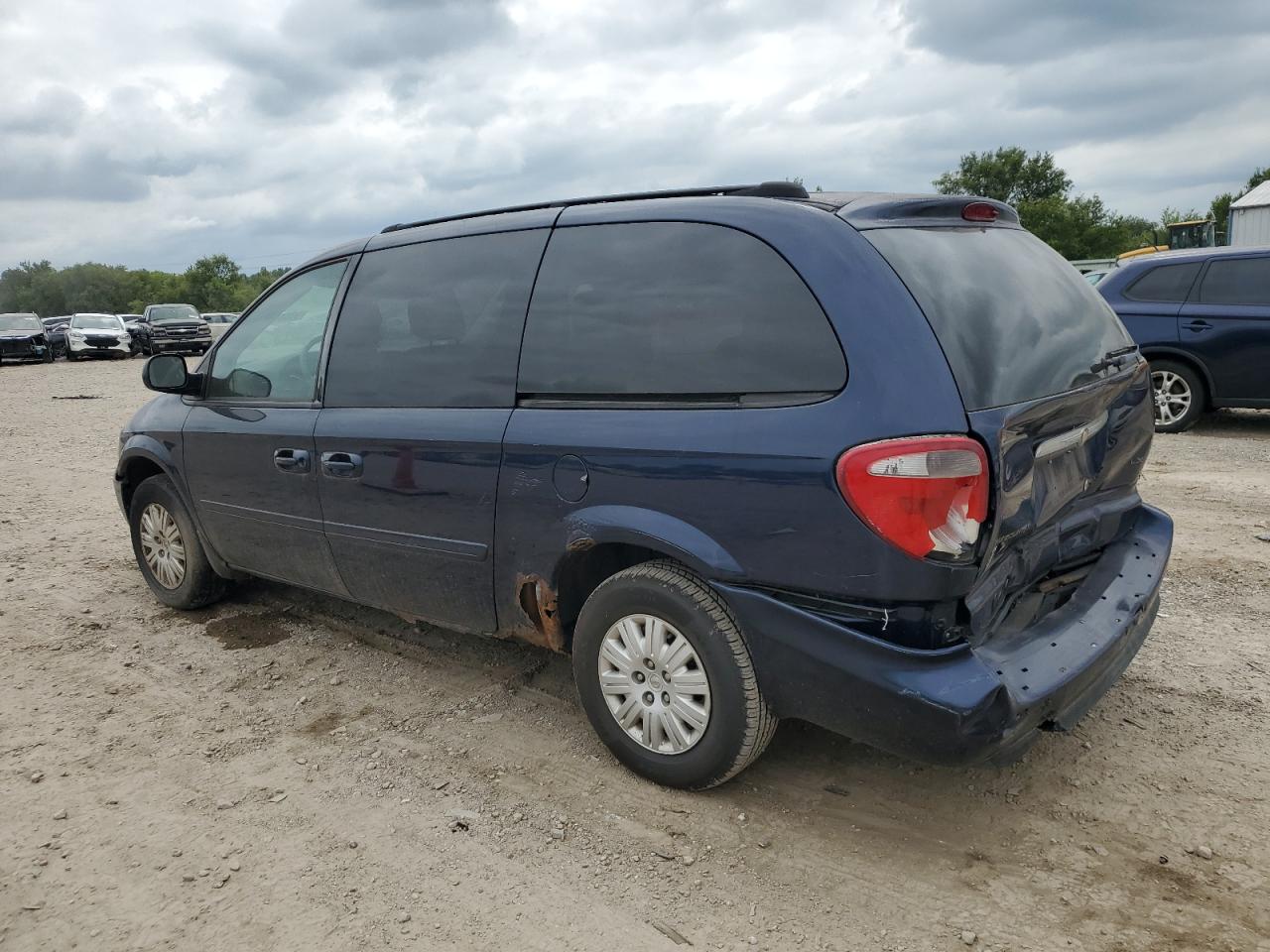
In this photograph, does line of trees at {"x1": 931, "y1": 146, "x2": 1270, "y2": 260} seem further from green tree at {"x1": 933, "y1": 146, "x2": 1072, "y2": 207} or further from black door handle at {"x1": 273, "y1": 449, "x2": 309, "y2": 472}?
black door handle at {"x1": 273, "y1": 449, "x2": 309, "y2": 472}

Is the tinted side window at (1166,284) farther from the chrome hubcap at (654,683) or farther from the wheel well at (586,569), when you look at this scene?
the chrome hubcap at (654,683)

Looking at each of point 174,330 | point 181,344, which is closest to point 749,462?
point 174,330

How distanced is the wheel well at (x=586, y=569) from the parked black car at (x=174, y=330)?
99.5 feet

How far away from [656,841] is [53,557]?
16.7 ft

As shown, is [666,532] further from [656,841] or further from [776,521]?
[656,841]

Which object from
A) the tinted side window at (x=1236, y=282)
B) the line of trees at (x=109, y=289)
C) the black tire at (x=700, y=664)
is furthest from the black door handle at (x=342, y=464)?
the line of trees at (x=109, y=289)

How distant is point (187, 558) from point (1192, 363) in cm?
839

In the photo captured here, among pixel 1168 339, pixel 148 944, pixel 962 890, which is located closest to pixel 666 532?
pixel 962 890

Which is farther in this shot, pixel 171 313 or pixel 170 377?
pixel 171 313

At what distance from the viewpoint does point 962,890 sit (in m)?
2.48

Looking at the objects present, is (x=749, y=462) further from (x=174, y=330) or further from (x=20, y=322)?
(x=20, y=322)

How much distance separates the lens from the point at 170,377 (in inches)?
175

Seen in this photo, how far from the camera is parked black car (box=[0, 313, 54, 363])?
29172 millimetres

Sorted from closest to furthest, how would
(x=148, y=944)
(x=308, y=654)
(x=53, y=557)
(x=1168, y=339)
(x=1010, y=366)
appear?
(x=148, y=944), (x=1010, y=366), (x=308, y=654), (x=53, y=557), (x=1168, y=339)
